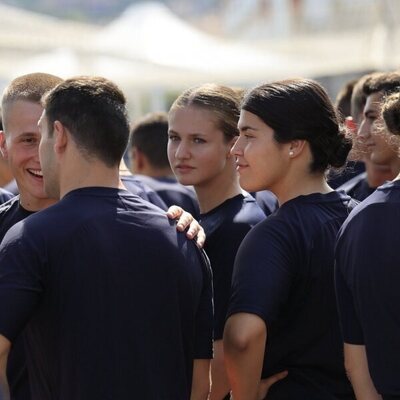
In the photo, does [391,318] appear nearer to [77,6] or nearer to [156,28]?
[156,28]

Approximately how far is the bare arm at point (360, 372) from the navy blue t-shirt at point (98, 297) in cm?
55

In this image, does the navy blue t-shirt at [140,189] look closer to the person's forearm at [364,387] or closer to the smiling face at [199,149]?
the smiling face at [199,149]

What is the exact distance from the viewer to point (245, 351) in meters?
3.29

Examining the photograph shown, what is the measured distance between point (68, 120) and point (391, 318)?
3.97ft

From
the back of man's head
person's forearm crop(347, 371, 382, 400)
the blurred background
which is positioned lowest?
the blurred background

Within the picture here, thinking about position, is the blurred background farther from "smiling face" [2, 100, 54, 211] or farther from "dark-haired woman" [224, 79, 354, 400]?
"dark-haired woman" [224, 79, 354, 400]

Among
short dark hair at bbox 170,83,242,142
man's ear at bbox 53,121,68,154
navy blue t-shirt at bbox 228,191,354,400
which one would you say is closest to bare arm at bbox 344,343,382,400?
navy blue t-shirt at bbox 228,191,354,400

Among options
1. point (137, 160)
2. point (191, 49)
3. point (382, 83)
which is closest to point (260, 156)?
point (382, 83)

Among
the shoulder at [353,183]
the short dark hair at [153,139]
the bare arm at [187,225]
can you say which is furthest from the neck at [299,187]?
the short dark hair at [153,139]

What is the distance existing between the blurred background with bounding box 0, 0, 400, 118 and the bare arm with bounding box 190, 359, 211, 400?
40.4ft

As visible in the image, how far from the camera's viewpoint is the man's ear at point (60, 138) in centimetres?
310

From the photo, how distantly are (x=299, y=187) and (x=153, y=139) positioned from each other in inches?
143

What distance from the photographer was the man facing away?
288 cm

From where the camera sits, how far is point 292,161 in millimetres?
3564
